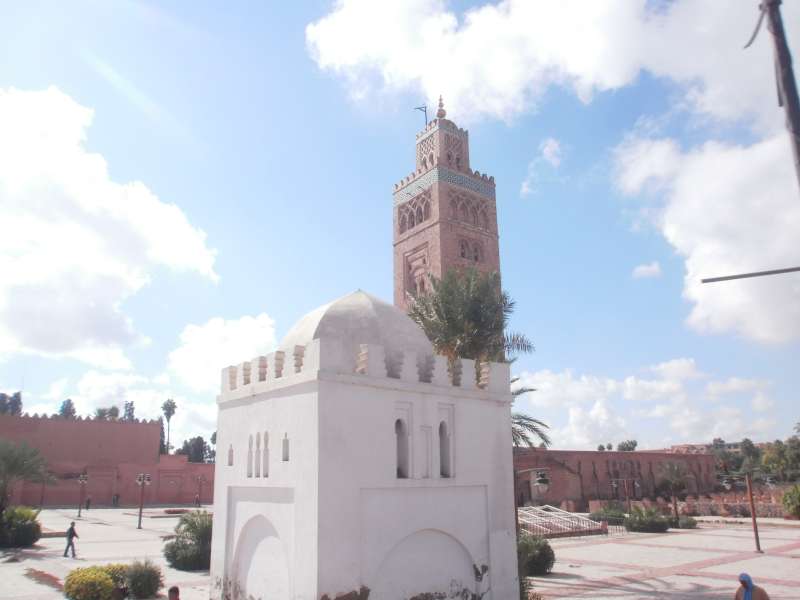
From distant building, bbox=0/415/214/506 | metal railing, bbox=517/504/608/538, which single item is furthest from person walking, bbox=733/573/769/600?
distant building, bbox=0/415/214/506

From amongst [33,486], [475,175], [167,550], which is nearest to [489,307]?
[167,550]

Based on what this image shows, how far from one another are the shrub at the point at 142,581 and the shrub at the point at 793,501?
30431mm

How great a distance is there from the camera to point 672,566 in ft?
56.7

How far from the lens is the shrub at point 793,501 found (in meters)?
30.4

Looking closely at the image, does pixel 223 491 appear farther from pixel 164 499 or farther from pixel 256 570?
pixel 164 499

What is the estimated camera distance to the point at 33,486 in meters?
39.4

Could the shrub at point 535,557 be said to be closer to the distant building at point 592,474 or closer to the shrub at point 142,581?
the shrub at point 142,581

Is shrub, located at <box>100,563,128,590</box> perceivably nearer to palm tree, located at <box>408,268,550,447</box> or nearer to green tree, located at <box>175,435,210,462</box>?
palm tree, located at <box>408,268,550,447</box>

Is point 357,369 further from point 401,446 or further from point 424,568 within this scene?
point 424,568

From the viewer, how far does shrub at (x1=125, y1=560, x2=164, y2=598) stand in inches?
506

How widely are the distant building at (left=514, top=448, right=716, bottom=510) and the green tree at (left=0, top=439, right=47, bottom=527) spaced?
908 inches

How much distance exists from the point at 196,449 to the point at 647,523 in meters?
60.6

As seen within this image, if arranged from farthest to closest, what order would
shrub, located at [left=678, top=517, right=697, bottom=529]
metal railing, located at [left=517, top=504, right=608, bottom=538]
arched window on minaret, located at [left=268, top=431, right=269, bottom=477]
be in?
shrub, located at [left=678, top=517, right=697, bottom=529]
metal railing, located at [left=517, top=504, right=608, bottom=538]
arched window on minaret, located at [left=268, top=431, right=269, bottom=477]

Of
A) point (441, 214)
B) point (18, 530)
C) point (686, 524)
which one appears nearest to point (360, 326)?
point (18, 530)
